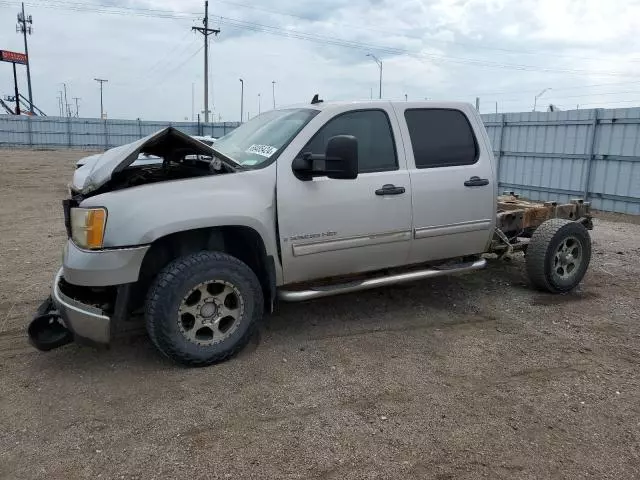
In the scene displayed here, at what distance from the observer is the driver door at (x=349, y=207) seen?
402 cm

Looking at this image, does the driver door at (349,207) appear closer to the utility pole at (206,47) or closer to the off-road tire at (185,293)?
the off-road tire at (185,293)

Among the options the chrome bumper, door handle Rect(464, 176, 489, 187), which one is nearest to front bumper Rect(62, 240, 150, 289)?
the chrome bumper

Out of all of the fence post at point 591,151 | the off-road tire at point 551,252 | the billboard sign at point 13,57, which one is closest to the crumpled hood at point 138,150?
the off-road tire at point 551,252

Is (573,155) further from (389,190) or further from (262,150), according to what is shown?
(262,150)

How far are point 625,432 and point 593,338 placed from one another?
4.97 ft

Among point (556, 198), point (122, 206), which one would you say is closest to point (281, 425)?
point (122, 206)

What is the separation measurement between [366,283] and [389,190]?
0.77m

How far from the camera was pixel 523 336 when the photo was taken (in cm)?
450

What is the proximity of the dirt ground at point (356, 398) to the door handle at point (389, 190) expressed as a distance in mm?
1172

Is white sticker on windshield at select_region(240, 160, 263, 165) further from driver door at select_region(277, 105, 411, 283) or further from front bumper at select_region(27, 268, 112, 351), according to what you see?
front bumper at select_region(27, 268, 112, 351)

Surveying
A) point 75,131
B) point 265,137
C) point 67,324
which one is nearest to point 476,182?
point 265,137

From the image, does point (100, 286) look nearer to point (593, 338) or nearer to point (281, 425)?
point (281, 425)

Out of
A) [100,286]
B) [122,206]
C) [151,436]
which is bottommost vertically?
[151,436]

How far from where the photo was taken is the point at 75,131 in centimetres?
3538
